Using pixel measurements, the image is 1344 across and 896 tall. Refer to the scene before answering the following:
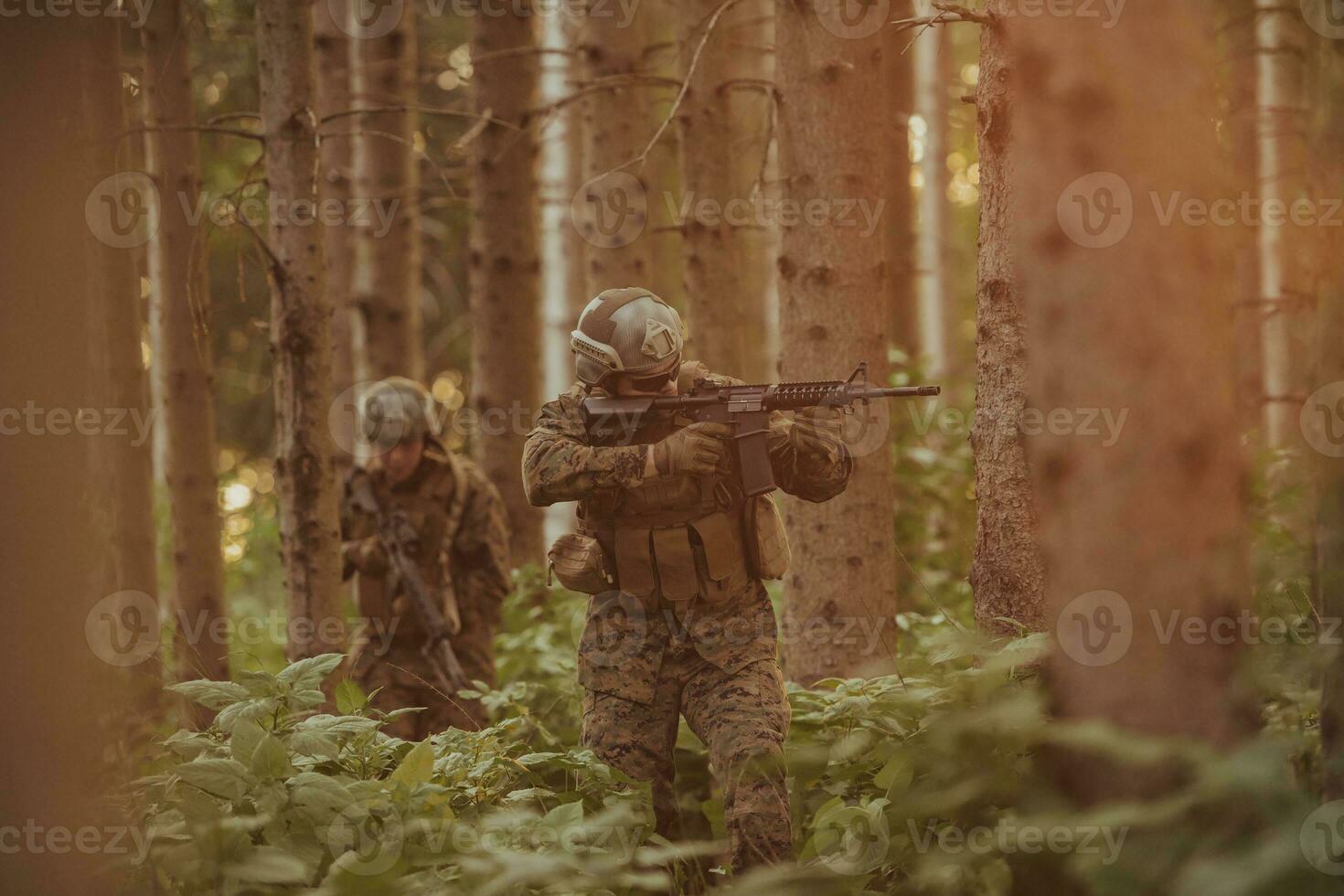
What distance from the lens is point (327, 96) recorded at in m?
9.61

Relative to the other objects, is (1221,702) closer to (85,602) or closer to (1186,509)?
(1186,509)

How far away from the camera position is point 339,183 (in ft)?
33.4

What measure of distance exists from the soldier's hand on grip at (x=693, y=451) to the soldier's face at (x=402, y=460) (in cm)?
314

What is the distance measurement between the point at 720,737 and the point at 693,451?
1031 millimetres

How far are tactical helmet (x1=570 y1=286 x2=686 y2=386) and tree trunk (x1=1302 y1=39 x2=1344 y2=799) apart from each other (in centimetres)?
247

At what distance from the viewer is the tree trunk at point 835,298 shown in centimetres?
554

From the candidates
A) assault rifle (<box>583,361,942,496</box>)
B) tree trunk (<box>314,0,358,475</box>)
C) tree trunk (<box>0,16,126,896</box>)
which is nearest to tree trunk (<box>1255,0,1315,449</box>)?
assault rifle (<box>583,361,942,496</box>)

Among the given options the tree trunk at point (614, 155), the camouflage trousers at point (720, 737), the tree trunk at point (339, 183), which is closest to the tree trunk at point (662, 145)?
the tree trunk at point (614, 155)

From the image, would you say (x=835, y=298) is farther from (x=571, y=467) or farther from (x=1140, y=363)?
(x=1140, y=363)

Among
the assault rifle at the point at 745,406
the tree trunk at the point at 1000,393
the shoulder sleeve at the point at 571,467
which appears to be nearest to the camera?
the tree trunk at the point at 1000,393

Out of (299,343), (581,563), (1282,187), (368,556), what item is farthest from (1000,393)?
(1282,187)

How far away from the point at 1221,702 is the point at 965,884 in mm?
694

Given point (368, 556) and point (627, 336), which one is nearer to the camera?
point (627, 336)

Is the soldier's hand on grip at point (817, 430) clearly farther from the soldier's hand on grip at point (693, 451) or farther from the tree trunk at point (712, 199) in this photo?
the tree trunk at point (712, 199)
